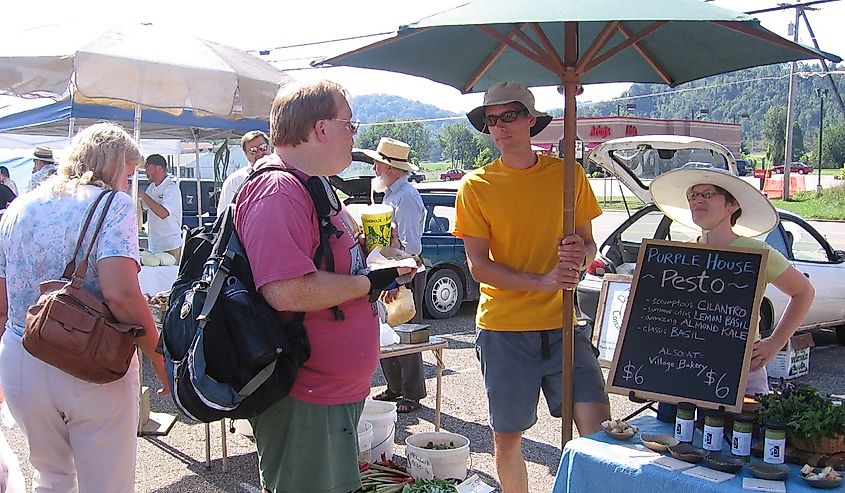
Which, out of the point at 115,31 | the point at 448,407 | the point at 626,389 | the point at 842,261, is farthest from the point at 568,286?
the point at 842,261

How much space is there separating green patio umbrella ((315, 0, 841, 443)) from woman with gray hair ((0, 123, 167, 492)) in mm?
998

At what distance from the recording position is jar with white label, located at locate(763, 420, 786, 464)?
230 cm

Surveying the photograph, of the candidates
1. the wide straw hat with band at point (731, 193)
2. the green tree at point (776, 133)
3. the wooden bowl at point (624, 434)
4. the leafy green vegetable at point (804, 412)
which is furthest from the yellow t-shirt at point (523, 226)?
the green tree at point (776, 133)

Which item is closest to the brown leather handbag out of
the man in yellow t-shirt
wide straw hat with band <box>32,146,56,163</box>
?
the man in yellow t-shirt

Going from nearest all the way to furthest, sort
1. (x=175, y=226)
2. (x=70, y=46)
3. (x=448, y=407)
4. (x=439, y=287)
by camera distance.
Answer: (x=70, y=46) → (x=448, y=407) → (x=175, y=226) → (x=439, y=287)

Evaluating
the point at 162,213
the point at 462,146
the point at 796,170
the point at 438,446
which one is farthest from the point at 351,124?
the point at 462,146

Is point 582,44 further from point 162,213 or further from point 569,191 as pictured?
point 162,213

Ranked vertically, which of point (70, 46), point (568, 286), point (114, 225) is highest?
point (70, 46)

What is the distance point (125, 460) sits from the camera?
2939 millimetres

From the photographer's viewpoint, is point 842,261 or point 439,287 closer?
point 842,261

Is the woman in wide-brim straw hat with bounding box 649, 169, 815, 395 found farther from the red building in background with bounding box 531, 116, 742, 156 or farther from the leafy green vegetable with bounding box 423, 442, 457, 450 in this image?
the red building in background with bounding box 531, 116, 742, 156

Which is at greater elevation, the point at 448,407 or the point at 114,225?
the point at 114,225

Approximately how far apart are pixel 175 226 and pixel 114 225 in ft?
16.4

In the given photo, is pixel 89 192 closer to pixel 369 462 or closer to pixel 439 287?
pixel 369 462
